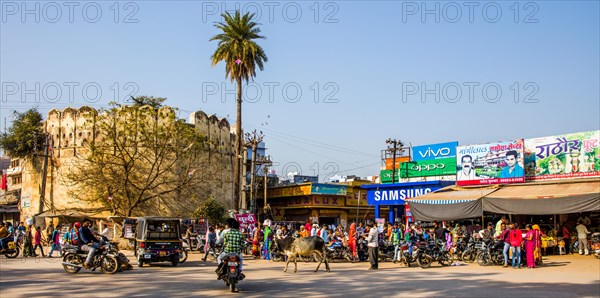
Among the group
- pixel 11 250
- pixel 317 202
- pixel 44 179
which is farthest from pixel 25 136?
pixel 317 202

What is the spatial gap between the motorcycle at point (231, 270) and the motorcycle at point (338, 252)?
10839 mm

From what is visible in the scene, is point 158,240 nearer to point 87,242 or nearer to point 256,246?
point 87,242

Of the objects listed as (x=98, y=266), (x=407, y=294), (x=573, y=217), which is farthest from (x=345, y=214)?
(x=407, y=294)

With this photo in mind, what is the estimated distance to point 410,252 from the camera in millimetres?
21000

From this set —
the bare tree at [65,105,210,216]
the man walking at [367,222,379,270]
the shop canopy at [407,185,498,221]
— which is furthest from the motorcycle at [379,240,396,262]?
the bare tree at [65,105,210,216]

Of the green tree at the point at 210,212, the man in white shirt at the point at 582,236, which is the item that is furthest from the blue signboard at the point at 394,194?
the man in white shirt at the point at 582,236

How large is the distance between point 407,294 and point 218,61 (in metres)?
29.3

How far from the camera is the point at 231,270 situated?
13219 mm

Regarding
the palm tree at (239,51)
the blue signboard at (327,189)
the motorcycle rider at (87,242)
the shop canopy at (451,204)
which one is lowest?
the motorcycle rider at (87,242)

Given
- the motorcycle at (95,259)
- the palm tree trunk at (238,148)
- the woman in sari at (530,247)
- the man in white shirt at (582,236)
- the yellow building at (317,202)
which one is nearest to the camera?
the motorcycle at (95,259)

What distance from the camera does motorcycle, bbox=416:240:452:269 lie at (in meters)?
20.4

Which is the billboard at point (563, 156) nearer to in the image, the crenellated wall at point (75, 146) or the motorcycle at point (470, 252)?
the motorcycle at point (470, 252)

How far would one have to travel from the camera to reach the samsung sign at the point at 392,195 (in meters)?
35.7

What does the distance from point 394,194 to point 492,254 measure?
16.8 metres
